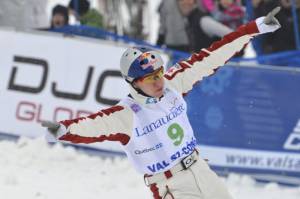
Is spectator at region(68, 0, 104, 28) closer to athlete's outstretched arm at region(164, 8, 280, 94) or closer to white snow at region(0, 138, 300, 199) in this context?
white snow at region(0, 138, 300, 199)

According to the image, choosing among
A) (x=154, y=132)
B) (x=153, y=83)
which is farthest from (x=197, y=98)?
(x=153, y=83)

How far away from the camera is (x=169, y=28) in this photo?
885 centimetres

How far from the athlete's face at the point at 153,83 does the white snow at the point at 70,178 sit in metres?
2.46

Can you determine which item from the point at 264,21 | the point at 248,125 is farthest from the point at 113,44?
the point at 264,21

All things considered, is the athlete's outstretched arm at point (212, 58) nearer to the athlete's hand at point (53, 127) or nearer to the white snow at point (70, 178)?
the athlete's hand at point (53, 127)

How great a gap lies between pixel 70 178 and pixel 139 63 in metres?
3.01

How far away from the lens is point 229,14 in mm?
8516

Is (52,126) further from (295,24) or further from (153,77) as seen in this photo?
(295,24)

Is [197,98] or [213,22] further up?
[213,22]

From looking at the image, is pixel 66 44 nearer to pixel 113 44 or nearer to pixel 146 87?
pixel 113 44

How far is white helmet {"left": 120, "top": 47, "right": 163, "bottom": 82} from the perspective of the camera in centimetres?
502

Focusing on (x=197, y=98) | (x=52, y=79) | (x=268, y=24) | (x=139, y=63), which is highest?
(x=268, y=24)

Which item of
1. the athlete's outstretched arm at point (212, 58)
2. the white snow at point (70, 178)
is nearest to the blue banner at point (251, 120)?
the white snow at point (70, 178)

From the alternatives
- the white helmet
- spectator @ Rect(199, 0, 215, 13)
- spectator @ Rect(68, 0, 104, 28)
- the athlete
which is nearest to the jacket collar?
the athlete
